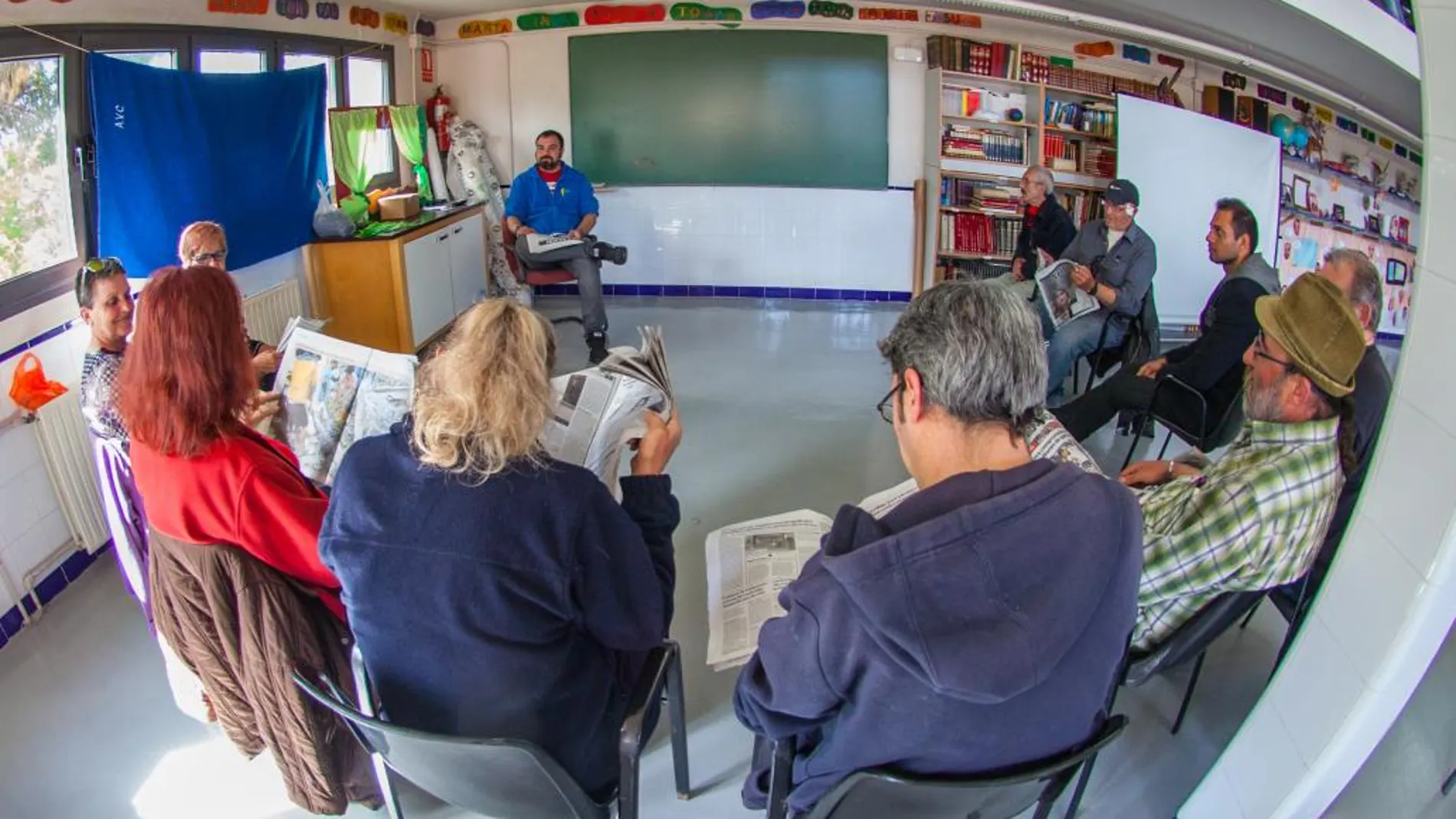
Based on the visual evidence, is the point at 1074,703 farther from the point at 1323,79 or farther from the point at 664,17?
the point at 664,17

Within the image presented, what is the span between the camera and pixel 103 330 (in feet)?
8.07

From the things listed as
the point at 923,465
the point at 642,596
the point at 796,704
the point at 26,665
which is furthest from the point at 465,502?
the point at 26,665

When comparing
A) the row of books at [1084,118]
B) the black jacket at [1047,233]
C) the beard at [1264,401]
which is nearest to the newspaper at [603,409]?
the beard at [1264,401]

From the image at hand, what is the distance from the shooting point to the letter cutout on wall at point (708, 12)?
6.39m

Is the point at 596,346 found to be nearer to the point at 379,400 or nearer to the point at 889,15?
the point at 889,15

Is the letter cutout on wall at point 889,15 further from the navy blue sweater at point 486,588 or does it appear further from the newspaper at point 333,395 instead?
the navy blue sweater at point 486,588

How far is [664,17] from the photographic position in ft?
21.3

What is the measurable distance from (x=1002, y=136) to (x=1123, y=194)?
85.9 inches

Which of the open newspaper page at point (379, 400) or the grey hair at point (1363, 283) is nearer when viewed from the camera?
the open newspaper page at point (379, 400)

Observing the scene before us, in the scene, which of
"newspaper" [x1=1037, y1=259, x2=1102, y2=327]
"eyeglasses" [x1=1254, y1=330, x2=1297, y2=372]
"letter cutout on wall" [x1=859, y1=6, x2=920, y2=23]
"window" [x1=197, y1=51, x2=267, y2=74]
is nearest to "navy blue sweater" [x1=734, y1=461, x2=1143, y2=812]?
"eyeglasses" [x1=1254, y1=330, x2=1297, y2=372]

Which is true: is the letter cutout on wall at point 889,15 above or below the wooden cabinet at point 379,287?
above

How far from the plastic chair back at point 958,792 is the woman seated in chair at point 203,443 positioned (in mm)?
1146

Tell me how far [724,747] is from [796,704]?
1112 mm

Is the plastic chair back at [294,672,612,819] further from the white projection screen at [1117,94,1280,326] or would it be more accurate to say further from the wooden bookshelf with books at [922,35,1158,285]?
the white projection screen at [1117,94,1280,326]
